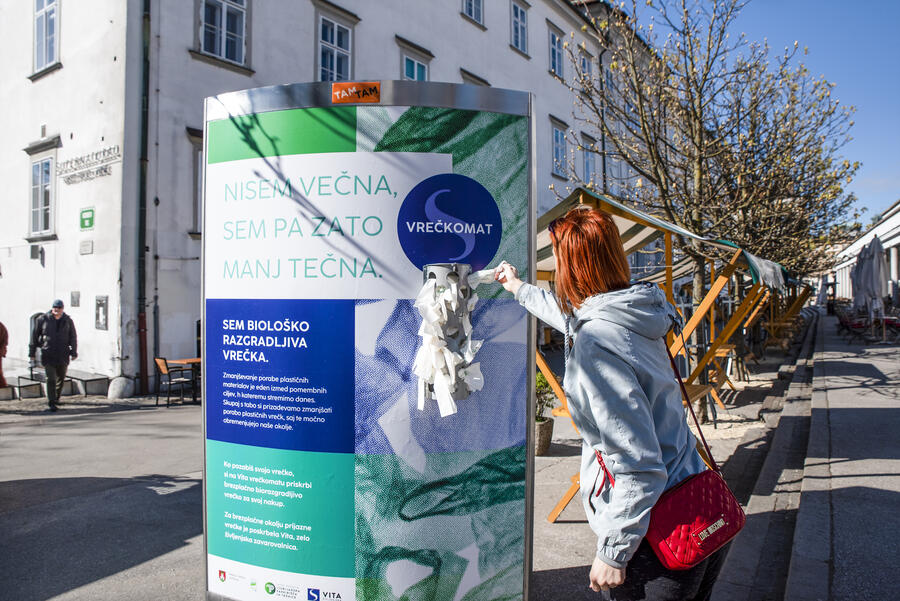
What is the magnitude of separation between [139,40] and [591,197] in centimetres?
1032

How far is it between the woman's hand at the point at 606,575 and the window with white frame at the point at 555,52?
80.0 ft

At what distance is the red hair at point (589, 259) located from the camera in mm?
1946

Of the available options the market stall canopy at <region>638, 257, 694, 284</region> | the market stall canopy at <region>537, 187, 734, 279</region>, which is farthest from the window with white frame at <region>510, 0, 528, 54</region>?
the market stall canopy at <region>537, 187, 734, 279</region>

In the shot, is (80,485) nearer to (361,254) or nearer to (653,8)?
(361,254)

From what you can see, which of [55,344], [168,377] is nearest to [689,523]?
[168,377]

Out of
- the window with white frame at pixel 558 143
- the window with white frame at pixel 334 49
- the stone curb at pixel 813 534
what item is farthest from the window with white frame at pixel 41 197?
the window with white frame at pixel 558 143

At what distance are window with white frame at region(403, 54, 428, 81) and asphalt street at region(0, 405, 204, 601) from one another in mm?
11962

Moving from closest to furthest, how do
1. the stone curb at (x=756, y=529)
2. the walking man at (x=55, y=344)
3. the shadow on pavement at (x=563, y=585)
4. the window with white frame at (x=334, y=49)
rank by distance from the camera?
the shadow on pavement at (x=563, y=585) < the stone curb at (x=756, y=529) < the walking man at (x=55, y=344) < the window with white frame at (x=334, y=49)

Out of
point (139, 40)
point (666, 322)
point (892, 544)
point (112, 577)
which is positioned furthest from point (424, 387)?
point (139, 40)

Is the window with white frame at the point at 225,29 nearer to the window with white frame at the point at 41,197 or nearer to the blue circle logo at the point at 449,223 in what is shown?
the window with white frame at the point at 41,197

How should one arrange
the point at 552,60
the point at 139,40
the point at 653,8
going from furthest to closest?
1. the point at 552,60
2. the point at 139,40
3. the point at 653,8

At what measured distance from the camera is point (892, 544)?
12.7 ft

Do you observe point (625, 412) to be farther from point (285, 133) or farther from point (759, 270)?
point (759, 270)

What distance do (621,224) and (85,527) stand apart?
4.92 meters
